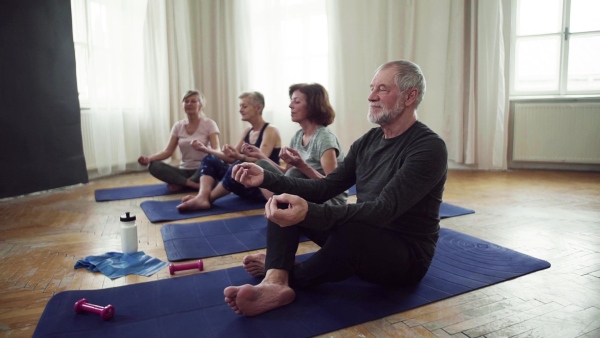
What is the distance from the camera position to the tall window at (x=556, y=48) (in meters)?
4.91

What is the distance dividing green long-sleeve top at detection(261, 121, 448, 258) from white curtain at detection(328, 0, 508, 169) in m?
3.61

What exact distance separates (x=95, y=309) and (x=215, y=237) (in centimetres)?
107

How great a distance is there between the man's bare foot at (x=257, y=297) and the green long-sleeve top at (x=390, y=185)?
1.13 ft

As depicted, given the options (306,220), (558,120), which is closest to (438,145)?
(306,220)

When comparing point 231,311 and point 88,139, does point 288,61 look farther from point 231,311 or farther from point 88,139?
point 231,311

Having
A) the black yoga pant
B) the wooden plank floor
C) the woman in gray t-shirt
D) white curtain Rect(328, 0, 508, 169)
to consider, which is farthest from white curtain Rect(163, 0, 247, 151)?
the black yoga pant

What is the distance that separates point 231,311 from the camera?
1690 mm

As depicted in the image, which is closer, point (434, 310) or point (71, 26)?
point (434, 310)

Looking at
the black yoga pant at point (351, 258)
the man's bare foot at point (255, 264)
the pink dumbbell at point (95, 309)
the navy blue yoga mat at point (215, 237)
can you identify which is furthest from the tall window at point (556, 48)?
the pink dumbbell at point (95, 309)

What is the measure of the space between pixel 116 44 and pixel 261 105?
2.49 metres

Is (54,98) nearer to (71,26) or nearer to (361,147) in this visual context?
(71,26)

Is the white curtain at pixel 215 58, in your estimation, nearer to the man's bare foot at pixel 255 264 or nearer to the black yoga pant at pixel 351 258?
the man's bare foot at pixel 255 264

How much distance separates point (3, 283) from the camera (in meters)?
2.04

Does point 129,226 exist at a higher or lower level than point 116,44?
lower
